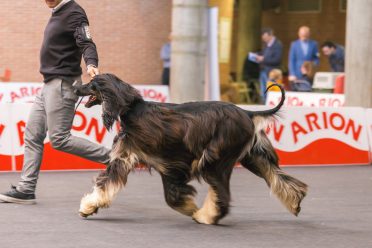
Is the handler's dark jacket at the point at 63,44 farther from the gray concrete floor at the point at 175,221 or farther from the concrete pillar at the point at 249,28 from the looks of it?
the concrete pillar at the point at 249,28

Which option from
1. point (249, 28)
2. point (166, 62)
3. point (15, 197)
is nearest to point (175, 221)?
point (15, 197)

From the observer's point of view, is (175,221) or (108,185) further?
(175,221)

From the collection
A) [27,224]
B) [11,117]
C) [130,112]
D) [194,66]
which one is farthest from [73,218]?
[194,66]

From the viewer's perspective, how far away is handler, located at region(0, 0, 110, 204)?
8562 millimetres

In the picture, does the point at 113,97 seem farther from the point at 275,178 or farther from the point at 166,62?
the point at 166,62

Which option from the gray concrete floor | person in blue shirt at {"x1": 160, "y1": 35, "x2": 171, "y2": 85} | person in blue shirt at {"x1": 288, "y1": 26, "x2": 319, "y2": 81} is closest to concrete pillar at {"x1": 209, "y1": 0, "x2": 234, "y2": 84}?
person in blue shirt at {"x1": 160, "y1": 35, "x2": 171, "y2": 85}

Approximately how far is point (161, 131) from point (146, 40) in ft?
47.8

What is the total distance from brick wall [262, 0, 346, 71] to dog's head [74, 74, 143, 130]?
20.5 m

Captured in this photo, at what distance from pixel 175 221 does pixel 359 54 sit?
8.08 meters

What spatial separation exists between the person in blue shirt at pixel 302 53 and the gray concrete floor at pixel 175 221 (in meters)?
7.98

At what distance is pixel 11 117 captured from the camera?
11633mm

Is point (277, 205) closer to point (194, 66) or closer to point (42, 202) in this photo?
point (42, 202)

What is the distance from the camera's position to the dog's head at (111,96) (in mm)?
7629

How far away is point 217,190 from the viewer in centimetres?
775
